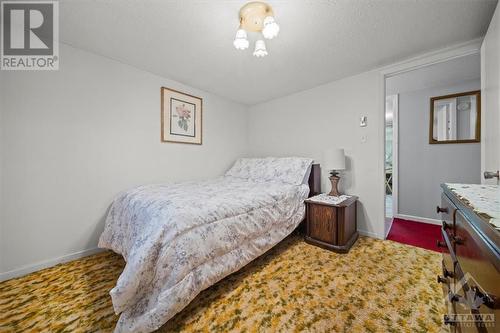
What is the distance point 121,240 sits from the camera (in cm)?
169

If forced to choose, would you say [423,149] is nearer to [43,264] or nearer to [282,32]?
[282,32]

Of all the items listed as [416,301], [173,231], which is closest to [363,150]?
[416,301]

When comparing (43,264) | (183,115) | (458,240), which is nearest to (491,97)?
(458,240)

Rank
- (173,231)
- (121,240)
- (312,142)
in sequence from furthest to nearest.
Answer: (312,142) → (121,240) → (173,231)

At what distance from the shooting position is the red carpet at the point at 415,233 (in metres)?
2.23

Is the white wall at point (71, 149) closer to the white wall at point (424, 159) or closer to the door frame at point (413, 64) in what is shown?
the door frame at point (413, 64)

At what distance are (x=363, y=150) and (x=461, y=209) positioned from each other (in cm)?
198

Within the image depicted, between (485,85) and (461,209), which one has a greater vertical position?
(485,85)

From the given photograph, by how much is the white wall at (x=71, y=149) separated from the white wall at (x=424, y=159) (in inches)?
142

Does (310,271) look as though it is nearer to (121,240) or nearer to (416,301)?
(416,301)

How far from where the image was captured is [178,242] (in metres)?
1.14

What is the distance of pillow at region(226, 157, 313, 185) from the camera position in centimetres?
259

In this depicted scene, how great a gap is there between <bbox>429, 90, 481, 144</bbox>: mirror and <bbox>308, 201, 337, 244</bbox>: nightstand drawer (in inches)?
92.9

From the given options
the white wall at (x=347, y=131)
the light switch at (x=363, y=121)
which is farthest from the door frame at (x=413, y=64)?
the light switch at (x=363, y=121)
